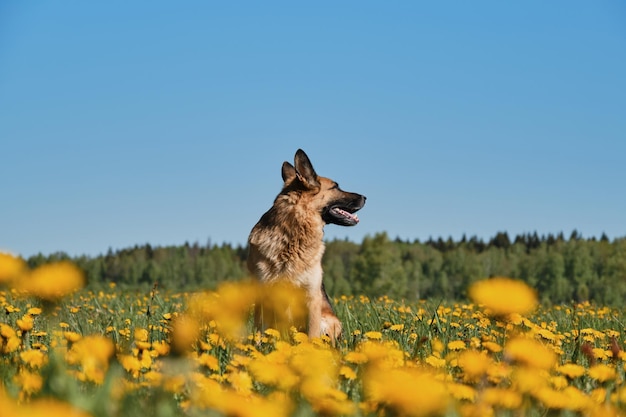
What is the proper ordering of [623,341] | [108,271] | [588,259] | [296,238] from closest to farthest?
[623,341]
[296,238]
[588,259]
[108,271]

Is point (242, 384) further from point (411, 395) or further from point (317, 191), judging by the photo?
point (317, 191)

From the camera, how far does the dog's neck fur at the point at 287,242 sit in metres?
7.43

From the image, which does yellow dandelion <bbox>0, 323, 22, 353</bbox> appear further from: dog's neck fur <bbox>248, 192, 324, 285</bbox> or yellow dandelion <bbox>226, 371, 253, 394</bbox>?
dog's neck fur <bbox>248, 192, 324, 285</bbox>

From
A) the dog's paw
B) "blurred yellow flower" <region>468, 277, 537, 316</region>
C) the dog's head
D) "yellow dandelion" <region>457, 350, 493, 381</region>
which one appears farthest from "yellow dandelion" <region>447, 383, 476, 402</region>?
the dog's head

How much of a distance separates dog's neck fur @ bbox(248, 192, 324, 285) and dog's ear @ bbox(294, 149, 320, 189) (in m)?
0.22

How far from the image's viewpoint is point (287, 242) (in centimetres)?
759

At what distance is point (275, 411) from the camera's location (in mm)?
1983

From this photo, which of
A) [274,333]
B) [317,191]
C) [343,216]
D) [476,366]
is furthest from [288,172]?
[476,366]

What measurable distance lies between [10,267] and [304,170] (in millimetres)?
5708

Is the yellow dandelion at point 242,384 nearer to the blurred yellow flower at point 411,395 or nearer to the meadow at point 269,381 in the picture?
the meadow at point 269,381

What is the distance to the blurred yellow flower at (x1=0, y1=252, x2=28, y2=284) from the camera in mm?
2598

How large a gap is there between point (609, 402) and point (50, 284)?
2484 millimetres

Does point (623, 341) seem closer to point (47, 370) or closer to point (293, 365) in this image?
point (293, 365)

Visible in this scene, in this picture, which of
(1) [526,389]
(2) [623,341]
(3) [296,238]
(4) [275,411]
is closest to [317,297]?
(3) [296,238]
